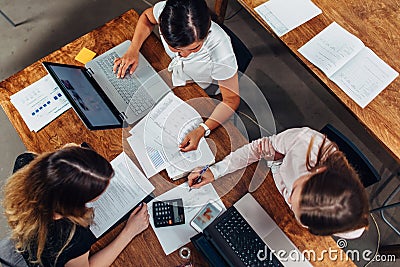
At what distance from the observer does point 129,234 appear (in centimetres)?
135

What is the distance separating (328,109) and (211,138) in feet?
3.77

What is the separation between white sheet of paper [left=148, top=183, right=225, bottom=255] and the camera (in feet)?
4.49

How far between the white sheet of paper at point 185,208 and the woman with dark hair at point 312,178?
3cm

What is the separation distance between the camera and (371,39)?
1.79 m

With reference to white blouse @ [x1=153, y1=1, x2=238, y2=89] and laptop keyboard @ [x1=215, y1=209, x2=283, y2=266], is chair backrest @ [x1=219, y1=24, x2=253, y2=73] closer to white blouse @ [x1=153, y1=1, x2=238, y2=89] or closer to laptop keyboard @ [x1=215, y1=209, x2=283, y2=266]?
white blouse @ [x1=153, y1=1, x2=238, y2=89]

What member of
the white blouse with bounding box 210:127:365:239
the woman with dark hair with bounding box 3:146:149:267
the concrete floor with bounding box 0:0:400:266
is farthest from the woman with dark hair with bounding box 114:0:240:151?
the concrete floor with bounding box 0:0:400:266

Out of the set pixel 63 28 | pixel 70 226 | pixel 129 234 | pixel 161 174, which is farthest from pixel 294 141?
pixel 63 28

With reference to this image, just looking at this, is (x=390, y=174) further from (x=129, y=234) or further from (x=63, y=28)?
(x=63, y=28)

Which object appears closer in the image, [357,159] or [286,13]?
[357,159]

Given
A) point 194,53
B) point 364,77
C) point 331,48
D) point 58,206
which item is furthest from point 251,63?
point 58,206

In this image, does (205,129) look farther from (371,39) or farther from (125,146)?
(371,39)

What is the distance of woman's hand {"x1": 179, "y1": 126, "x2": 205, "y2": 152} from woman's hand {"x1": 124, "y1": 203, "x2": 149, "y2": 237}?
25cm

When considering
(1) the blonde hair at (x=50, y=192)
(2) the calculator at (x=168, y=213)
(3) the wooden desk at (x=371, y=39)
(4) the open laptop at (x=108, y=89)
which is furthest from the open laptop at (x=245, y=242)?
(3) the wooden desk at (x=371, y=39)

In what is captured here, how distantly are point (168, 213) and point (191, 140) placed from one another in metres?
0.26
